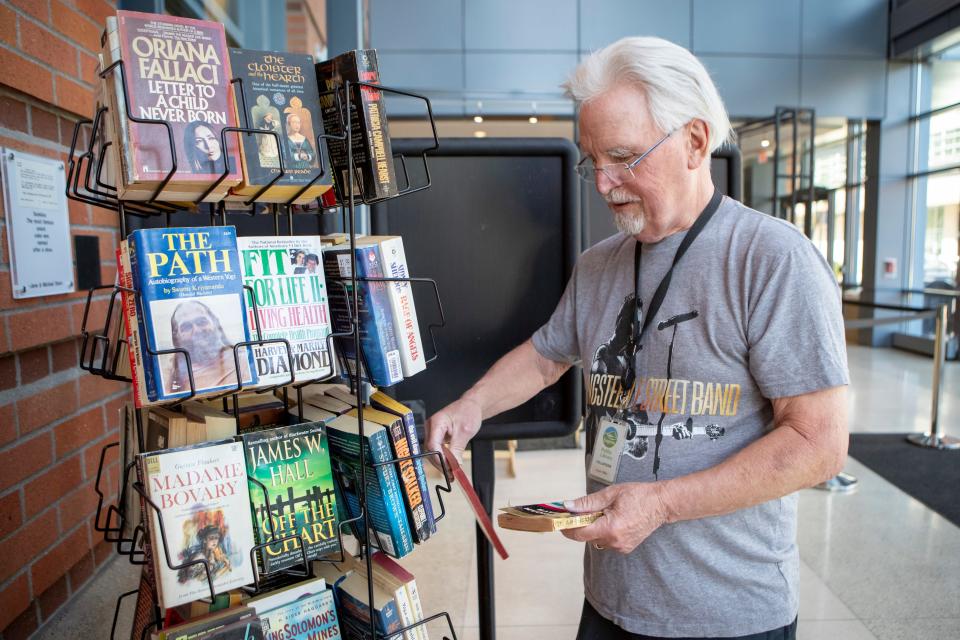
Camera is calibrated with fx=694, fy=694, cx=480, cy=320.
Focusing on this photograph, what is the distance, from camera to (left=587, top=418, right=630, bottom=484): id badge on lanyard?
1.29 meters

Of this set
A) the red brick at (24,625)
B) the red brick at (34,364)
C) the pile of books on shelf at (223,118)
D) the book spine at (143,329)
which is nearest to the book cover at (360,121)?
the pile of books on shelf at (223,118)

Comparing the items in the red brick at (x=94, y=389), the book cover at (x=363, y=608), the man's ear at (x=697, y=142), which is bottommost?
the book cover at (x=363, y=608)

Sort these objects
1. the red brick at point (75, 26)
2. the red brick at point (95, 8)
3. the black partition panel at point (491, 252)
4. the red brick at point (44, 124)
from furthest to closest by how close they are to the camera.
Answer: the red brick at point (95, 8), the red brick at point (75, 26), the red brick at point (44, 124), the black partition panel at point (491, 252)

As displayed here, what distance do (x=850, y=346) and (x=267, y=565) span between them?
34.1 ft

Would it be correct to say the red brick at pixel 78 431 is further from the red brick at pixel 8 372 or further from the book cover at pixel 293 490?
the book cover at pixel 293 490

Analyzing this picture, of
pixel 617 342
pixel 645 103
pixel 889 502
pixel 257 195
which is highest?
pixel 645 103

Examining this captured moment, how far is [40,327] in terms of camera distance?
166 centimetres

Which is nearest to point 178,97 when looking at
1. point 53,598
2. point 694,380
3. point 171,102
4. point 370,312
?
point 171,102

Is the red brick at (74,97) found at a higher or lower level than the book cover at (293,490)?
higher

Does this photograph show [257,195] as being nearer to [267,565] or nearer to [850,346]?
[267,565]

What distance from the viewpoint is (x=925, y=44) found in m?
8.56

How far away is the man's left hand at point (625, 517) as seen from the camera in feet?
3.59

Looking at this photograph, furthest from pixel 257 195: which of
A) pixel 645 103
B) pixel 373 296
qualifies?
pixel 645 103

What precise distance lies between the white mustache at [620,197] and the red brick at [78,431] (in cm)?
151
